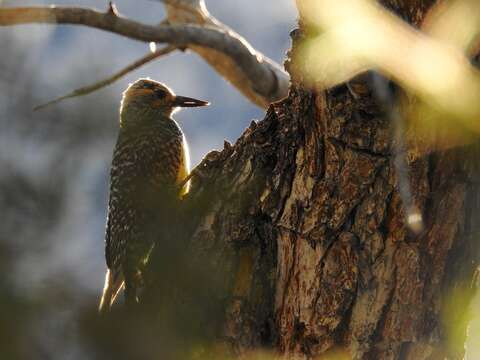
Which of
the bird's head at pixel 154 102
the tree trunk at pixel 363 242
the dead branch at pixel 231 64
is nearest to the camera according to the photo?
the tree trunk at pixel 363 242

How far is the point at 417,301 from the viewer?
2789 mm

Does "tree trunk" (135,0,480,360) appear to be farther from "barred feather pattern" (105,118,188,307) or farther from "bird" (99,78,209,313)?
"barred feather pattern" (105,118,188,307)

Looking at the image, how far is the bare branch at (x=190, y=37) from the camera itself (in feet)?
11.1

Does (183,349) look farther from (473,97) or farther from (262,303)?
(473,97)

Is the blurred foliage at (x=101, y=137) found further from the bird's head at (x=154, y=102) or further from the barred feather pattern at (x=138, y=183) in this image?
the bird's head at (x=154, y=102)

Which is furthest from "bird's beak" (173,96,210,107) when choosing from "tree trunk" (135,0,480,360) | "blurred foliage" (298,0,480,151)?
"blurred foliage" (298,0,480,151)

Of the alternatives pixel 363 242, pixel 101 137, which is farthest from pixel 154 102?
pixel 101 137

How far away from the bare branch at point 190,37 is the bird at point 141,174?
1.04 feet

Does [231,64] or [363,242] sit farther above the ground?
[231,64]

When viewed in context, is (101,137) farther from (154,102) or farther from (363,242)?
(154,102)

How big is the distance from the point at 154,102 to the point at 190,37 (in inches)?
35.2

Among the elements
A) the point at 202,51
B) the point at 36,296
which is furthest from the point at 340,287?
the point at 202,51

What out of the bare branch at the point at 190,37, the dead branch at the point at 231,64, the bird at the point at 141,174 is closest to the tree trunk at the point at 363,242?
the bird at the point at 141,174

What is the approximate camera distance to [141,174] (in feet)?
14.5
